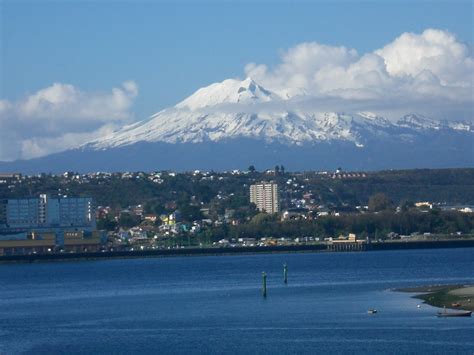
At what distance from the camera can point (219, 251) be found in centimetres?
10988

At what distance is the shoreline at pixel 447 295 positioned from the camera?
1845 inches

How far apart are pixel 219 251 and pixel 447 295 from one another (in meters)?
59.7

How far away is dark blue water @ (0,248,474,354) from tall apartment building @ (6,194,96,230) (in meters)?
38.2

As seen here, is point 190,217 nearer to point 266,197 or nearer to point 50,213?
point 266,197

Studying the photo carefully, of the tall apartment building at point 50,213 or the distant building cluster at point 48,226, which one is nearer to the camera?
the distant building cluster at point 48,226

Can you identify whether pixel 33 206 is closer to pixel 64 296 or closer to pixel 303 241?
pixel 303 241

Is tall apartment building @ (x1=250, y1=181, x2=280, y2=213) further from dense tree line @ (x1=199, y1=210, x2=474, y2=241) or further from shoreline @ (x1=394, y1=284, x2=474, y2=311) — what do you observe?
shoreline @ (x1=394, y1=284, x2=474, y2=311)

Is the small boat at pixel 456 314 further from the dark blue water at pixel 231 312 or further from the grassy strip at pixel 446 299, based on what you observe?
the grassy strip at pixel 446 299

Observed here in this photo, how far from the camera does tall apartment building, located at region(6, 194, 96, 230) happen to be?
121m

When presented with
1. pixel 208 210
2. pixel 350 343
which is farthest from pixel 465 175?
pixel 350 343

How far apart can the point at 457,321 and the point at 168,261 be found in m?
60.3

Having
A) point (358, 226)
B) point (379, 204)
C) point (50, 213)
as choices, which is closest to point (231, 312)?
point (358, 226)

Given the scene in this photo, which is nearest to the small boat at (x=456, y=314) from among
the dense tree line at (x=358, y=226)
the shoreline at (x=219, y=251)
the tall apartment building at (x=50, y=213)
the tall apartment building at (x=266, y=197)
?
the shoreline at (x=219, y=251)

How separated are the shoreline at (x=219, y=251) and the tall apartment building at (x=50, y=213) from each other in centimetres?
1201
